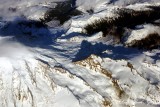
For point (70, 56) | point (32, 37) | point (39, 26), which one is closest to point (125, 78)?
point (70, 56)

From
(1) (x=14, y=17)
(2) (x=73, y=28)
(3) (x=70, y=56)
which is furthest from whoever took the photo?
(1) (x=14, y=17)

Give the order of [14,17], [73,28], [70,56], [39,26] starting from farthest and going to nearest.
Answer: [14,17]
[39,26]
[73,28]
[70,56]

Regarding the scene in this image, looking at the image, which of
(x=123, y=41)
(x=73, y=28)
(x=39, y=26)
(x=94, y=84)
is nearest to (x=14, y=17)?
(x=39, y=26)

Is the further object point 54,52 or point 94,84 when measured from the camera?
point 54,52

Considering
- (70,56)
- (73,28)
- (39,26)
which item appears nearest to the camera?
(70,56)

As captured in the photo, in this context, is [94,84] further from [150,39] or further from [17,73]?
[150,39]

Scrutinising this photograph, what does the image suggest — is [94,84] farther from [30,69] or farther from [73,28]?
[73,28]

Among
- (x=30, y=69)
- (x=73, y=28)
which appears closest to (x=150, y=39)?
(x=73, y=28)

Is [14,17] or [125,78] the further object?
[14,17]

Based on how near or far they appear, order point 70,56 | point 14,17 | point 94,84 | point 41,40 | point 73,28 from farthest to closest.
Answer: point 14,17 < point 73,28 < point 41,40 < point 70,56 < point 94,84
